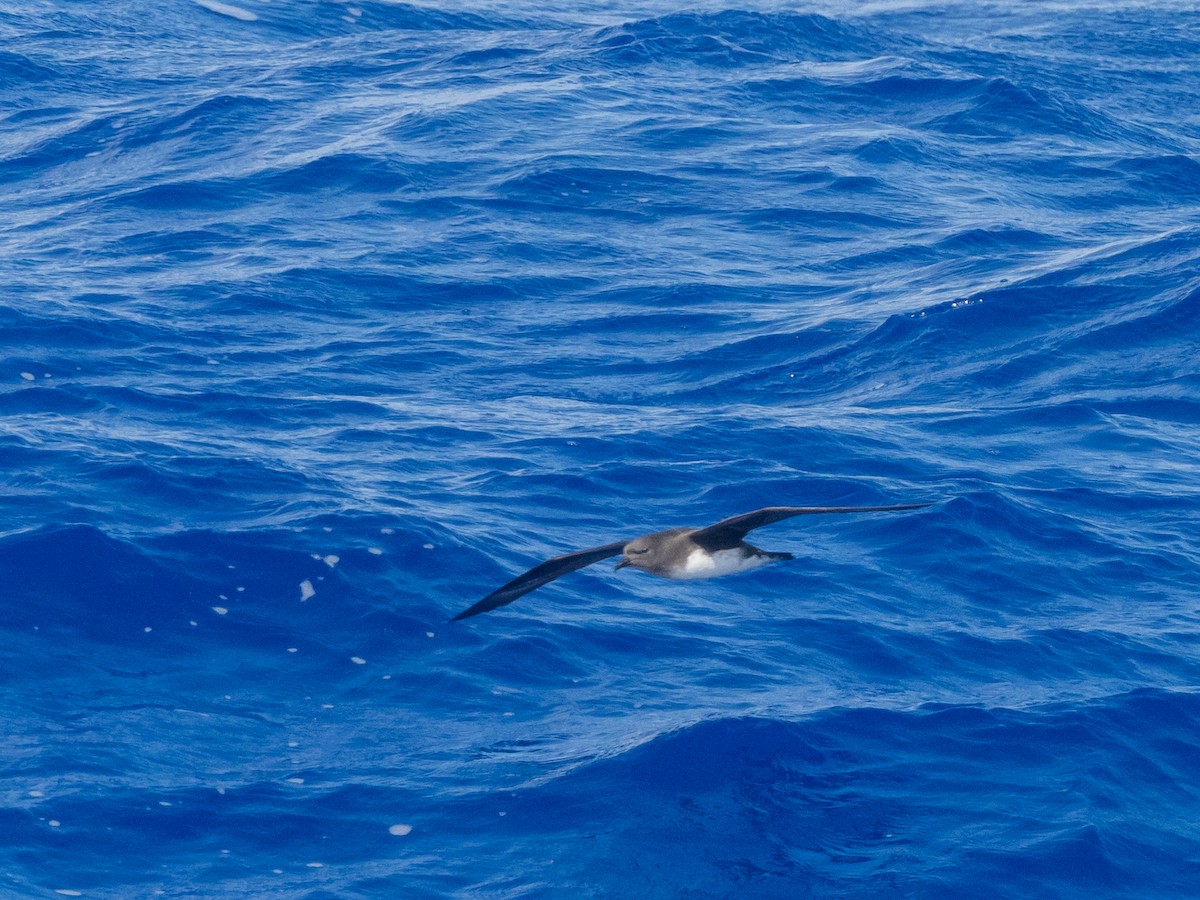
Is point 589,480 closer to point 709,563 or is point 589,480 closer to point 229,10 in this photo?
point 709,563

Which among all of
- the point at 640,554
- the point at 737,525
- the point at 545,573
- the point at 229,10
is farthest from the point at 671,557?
the point at 229,10

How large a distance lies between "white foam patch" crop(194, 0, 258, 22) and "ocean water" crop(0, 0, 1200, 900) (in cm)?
647

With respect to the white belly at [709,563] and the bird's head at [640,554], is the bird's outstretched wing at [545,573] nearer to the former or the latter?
the bird's head at [640,554]

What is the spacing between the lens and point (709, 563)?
1327 cm

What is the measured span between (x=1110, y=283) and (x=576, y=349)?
8884 mm

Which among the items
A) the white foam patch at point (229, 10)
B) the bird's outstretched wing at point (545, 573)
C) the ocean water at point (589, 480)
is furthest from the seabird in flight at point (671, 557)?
the white foam patch at point (229, 10)

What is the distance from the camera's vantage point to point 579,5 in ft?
149

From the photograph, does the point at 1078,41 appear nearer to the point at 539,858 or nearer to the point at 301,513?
the point at 301,513

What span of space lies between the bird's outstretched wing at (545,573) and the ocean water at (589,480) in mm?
1669

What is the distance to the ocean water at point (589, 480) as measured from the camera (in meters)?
13.3

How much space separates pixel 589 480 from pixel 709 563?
623 cm

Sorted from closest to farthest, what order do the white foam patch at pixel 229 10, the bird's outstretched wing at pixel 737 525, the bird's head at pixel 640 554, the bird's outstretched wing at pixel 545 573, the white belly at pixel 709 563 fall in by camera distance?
the bird's outstretched wing at pixel 737 525
the bird's outstretched wing at pixel 545 573
the white belly at pixel 709 563
the bird's head at pixel 640 554
the white foam patch at pixel 229 10

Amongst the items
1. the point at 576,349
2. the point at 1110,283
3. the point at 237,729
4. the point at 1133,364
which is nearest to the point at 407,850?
the point at 237,729

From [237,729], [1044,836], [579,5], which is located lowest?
[1044,836]
